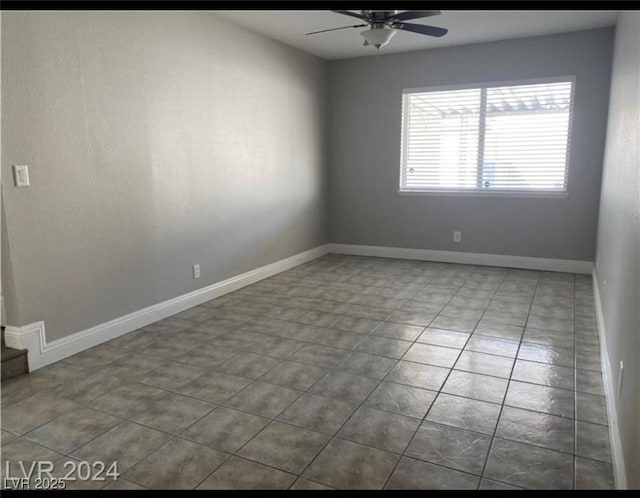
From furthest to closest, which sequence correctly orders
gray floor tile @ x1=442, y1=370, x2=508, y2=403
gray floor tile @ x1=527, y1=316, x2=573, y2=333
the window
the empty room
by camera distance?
the window, gray floor tile @ x1=527, y1=316, x2=573, y2=333, gray floor tile @ x1=442, y1=370, x2=508, y2=403, the empty room

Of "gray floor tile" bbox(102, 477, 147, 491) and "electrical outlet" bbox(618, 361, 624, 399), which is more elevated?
"electrical outlet" bbox(618, 361, 624, 399)

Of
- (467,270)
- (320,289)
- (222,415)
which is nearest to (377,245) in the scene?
(467,270)

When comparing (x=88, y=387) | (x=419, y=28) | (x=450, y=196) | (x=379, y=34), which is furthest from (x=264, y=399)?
(x=450, y=196)

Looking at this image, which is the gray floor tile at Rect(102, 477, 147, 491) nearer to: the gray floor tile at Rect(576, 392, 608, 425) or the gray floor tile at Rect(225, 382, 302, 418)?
the gray floor tile at Rect(225, 382, 302, 418)

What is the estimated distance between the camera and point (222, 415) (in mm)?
2307

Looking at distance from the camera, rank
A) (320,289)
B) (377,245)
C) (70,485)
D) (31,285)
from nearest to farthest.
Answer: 1. (70,485)
2. (31,285)
3. (320,289)
4. (377,245)

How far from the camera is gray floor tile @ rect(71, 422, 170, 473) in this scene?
6.45ft

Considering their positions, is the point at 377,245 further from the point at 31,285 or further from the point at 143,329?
the point at 31,285

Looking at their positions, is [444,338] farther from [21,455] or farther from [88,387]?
[21,455]

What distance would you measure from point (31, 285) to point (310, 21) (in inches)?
131

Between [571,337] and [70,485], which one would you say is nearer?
[70,485]

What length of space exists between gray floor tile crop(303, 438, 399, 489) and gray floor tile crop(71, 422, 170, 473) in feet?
2.43

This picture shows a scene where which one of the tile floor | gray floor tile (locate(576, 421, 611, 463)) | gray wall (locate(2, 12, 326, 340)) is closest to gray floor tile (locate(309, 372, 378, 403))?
the tile floor

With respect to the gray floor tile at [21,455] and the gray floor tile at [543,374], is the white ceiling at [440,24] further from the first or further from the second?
the gray floor tile at [21,455]
